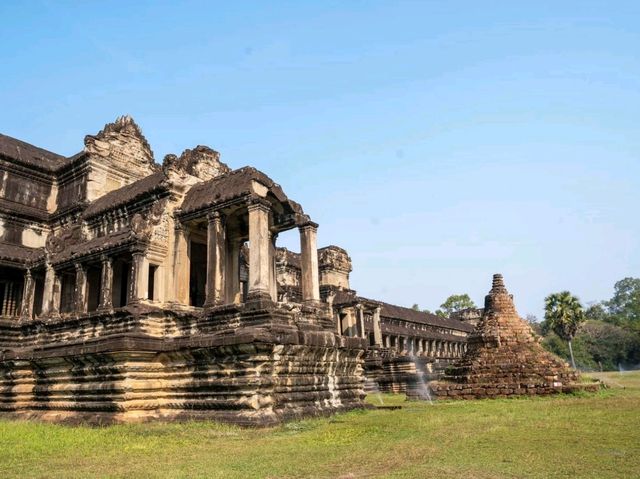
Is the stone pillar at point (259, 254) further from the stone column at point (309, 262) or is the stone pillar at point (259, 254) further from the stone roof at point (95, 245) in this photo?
the stone roof at point (95, 245)

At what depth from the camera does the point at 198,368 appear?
13.2 m

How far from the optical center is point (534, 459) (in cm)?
761

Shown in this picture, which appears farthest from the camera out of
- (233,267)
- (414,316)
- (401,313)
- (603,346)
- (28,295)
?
(603,346)

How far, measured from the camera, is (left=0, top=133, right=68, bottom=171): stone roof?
2141 centimetres

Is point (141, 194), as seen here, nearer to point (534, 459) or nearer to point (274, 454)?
point (274, 454)

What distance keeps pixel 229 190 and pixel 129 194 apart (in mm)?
4182

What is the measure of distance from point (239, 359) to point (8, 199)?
554 inches

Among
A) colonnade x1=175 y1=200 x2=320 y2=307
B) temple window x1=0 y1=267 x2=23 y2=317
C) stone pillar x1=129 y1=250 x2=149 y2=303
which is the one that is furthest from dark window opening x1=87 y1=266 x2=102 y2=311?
colonnade x1=175 y1=200 x2=320 y2=307

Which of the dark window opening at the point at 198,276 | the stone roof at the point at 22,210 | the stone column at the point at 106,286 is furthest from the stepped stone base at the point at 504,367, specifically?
the stone roof at the point at 22,210

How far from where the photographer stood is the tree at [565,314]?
5506 cm

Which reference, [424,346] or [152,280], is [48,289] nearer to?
[152,280]

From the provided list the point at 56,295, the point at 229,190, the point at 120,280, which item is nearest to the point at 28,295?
the point at 56,295

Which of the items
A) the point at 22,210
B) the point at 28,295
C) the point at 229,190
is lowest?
the point at 28,295

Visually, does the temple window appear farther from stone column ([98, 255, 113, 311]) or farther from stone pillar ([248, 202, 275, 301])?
stone pillar ([248, 202, 275, 301])
